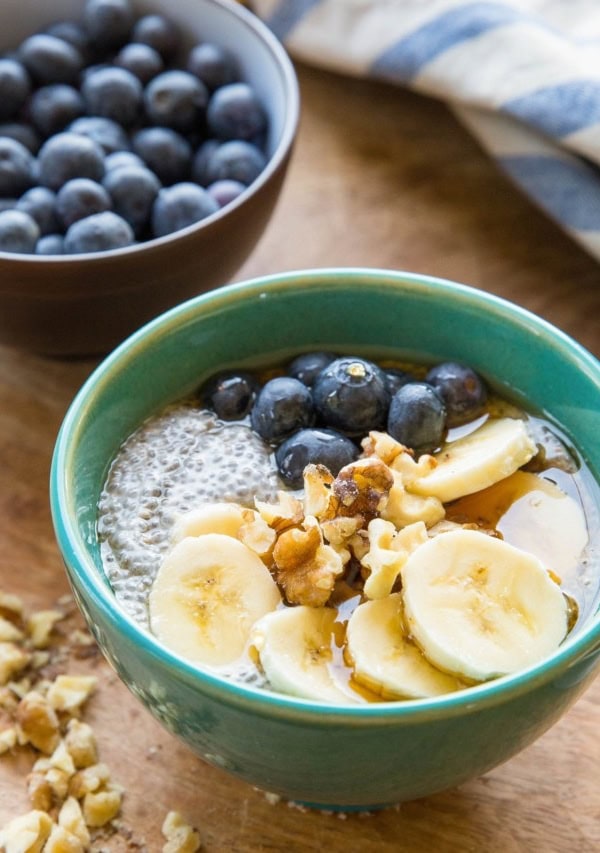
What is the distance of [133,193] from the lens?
1.08 meters

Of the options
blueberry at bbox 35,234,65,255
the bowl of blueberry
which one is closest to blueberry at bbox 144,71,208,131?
the bowl of blueberry

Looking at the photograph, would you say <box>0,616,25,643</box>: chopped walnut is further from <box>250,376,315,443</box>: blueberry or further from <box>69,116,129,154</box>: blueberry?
<box>69,116,129,154</box>: blueberry

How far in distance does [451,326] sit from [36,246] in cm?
39

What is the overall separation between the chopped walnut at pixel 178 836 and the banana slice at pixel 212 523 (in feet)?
0.63

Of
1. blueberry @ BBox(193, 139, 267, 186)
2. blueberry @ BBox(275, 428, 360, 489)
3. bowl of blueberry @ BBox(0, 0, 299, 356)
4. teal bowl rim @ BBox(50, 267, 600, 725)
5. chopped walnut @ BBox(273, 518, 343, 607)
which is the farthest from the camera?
blueberry @ BBox(193, 139, 267, 186)

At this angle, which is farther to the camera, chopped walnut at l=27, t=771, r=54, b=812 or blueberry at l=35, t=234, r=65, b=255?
blueberry at l=35, t=234, r=65, b=255

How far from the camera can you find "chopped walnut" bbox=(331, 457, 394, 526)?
78 cm

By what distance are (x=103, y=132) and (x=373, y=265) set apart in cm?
30

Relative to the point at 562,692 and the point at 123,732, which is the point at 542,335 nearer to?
the point at 562,692

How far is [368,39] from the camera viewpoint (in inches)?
51.6

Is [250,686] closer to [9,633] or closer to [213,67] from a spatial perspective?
[9,633]

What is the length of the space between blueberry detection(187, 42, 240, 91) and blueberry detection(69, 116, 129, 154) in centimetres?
11

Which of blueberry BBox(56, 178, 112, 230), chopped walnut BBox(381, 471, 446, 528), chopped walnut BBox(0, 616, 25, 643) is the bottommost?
chopped walnut BBox(0, 616, 25, 643)

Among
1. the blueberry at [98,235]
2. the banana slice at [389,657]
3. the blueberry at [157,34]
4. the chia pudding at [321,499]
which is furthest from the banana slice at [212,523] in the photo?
the blueberry at [157,34]
